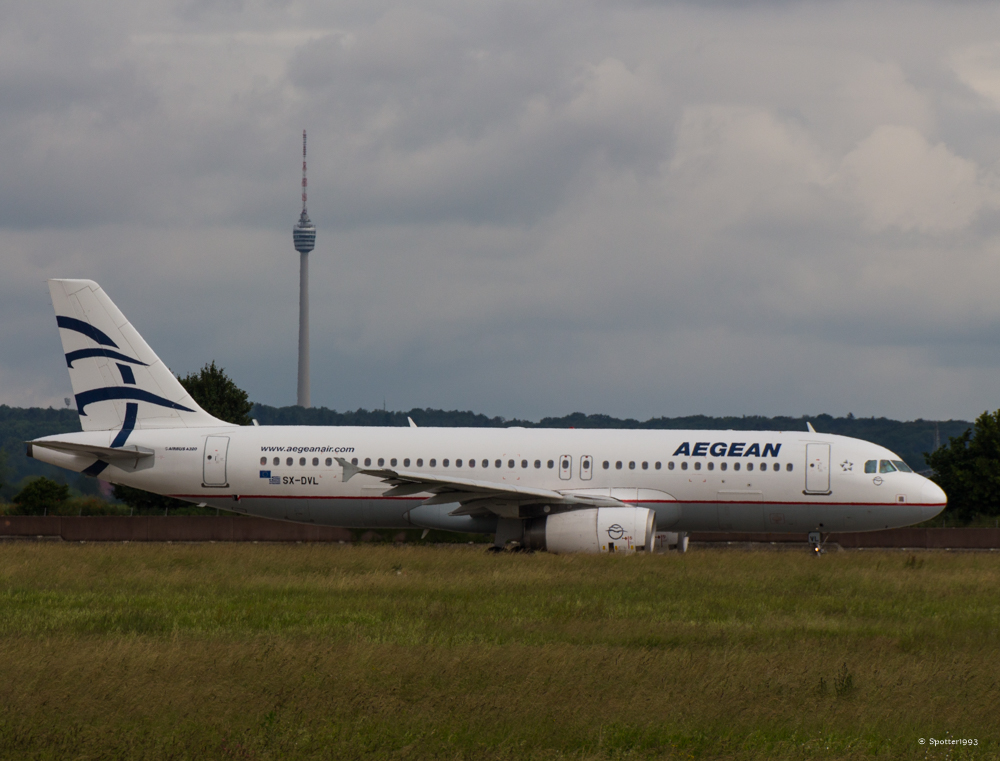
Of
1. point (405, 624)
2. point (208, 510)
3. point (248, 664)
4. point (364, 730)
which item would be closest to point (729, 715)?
point (364, 730)

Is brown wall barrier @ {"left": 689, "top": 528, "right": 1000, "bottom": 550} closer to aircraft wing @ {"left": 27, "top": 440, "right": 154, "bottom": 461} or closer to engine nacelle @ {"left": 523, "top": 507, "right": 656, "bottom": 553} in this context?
engine nacelle @ {"left": 523, "top": 507, "right": 656, "bottom": 553}

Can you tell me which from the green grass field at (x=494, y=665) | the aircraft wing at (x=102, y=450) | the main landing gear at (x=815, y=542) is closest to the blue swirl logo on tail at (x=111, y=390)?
the aircraft wing at (x=102, y=450)

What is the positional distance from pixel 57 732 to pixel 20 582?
45.2 ft

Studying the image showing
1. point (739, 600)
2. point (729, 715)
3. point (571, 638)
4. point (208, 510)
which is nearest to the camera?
point (729, 715)

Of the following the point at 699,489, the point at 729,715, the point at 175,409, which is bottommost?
the point at 729,715

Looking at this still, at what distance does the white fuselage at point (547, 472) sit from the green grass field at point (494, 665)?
6.28 m

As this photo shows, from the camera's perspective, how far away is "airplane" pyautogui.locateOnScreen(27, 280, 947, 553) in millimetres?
30234

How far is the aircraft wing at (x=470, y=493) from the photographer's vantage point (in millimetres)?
28156

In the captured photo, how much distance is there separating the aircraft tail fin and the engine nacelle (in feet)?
34.3

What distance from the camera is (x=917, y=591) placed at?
22.4 meters

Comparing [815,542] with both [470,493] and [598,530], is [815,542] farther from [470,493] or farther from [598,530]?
[470,493]

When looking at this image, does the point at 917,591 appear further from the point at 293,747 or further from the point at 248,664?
the point at 293,747

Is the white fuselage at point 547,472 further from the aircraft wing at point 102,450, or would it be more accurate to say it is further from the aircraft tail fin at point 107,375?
the aircraft tail fin at point 107,375

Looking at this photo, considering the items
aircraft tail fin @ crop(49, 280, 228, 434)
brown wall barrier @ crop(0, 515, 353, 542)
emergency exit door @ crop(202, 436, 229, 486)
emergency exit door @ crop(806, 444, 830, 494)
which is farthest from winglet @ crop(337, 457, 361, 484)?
emergency exit door @ crop(806, 444, 830, 494)
